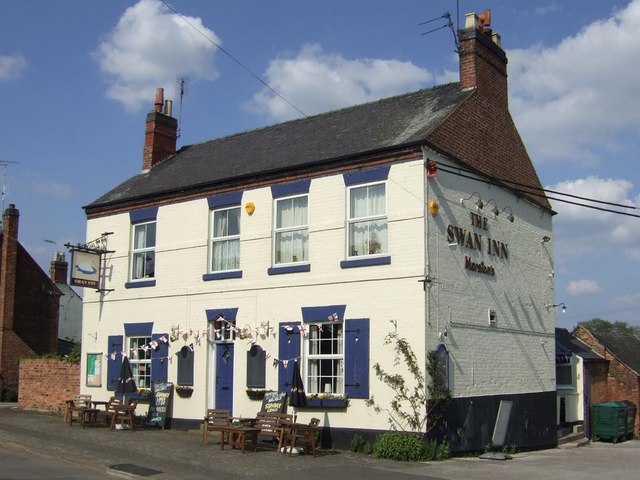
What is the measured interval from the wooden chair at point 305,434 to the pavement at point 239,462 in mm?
290

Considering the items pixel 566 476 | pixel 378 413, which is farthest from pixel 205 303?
pixel 566 476

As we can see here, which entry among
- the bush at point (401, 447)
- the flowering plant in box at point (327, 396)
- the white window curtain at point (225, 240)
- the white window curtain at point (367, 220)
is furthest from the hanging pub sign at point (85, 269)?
the bush at point (401, 447)

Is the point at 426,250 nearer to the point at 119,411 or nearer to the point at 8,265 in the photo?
the point at 119,411

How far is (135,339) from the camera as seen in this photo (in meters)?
21.3

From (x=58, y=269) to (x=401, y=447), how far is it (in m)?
26.3

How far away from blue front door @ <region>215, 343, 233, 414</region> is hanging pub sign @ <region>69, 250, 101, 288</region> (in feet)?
16.3

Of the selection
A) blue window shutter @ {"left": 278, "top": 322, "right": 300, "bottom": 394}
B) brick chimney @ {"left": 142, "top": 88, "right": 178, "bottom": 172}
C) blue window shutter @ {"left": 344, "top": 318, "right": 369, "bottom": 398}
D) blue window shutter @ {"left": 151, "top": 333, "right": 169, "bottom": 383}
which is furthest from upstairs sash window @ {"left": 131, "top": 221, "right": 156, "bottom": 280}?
blue window shutter @ {"left": 344, "top": 318, "right": 369, "bottom": 398}

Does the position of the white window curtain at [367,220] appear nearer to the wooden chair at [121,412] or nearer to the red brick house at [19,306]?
the wooden chair at [121,412]

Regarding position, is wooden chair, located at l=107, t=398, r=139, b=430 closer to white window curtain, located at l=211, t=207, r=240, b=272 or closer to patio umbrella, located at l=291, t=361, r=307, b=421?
white window curtain, located at l=211, t=207, r=240, b=272

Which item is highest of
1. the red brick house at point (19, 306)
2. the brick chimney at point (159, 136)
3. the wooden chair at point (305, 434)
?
the brick chimney at point (159, 136)

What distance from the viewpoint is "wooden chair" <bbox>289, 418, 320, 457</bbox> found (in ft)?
49.2

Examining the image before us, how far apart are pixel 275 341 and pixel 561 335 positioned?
13.6m

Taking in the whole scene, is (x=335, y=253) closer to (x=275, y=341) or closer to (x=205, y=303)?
(x=275, y=341)

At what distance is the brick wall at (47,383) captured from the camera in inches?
902
